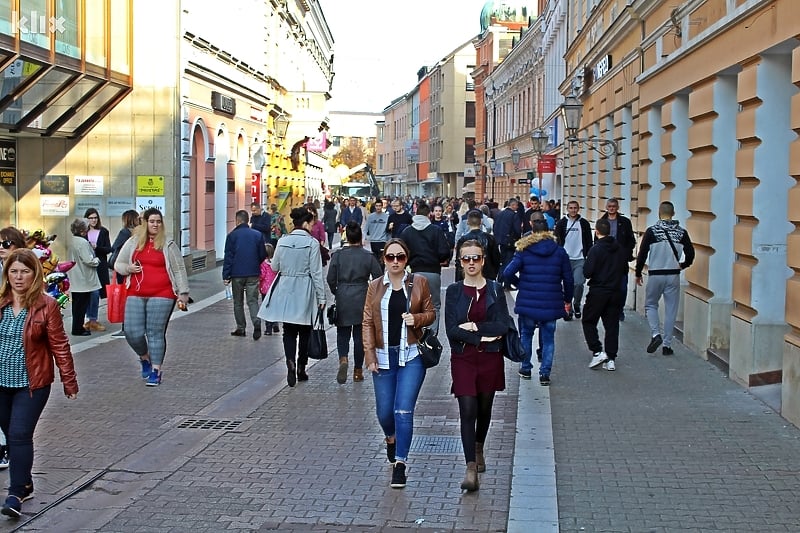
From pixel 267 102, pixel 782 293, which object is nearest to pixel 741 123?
pixel 782 293

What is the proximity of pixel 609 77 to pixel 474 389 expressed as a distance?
54.1 feet

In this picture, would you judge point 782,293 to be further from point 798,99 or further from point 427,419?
point 427,419

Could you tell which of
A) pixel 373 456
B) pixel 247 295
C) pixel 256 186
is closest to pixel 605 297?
pixel 373 456

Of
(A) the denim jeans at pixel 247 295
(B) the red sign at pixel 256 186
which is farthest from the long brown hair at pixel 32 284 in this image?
(B) the red sign at pixel 256 186

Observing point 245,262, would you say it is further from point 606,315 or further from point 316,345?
point 606,315

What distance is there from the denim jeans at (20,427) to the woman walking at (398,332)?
2095 mm

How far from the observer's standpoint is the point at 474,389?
696 cm

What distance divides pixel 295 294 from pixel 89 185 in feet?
43.9

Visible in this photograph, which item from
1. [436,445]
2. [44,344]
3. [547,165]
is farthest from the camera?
[547,165]

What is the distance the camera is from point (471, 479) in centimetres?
689

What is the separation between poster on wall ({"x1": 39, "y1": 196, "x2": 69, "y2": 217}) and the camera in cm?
2312

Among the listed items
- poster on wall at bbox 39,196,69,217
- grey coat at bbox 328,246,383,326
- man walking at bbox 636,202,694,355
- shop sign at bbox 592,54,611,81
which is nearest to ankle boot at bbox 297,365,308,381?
grey coat at bbox 328,246,383,326

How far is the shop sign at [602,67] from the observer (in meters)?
22.2

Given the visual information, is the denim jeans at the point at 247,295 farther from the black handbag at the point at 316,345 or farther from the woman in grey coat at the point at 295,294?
the black handbag at the point at 316,345
